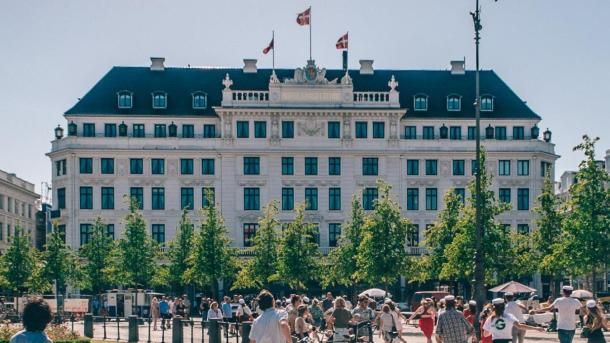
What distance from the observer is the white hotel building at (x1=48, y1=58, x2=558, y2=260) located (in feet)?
282

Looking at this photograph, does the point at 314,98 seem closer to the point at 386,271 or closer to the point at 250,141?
Result: the point at 250,141

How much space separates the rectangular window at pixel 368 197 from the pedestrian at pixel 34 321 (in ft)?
242

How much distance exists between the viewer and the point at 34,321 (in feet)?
42.9

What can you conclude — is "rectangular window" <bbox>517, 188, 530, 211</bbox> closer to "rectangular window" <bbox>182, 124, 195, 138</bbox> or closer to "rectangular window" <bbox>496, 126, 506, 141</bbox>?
"rectangular window" <bbox>496, 126, 506, 141</bbox>

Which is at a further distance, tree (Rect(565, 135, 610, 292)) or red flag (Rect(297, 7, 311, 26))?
red flag (Rect(297, 7, 311, 26))

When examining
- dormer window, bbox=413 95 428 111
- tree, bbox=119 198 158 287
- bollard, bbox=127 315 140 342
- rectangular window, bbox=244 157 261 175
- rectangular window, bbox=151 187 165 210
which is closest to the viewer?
bollard, bbox=127 315 140 342

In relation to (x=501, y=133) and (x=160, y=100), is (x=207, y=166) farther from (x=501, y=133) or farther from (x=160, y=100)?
(x=501, y=133)

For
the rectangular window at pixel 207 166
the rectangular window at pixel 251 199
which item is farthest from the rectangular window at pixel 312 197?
the rectangular window at pixel 207 166

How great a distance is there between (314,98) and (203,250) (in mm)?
17239

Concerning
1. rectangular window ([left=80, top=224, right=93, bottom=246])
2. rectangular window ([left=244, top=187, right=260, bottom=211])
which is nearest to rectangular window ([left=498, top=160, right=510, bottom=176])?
rectangular window ([left=244, top=187, right=260, bottom=211])

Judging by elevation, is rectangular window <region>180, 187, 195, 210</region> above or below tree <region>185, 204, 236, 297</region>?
above

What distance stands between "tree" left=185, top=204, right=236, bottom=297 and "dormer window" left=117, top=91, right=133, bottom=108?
1490cm

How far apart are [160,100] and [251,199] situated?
10445mm

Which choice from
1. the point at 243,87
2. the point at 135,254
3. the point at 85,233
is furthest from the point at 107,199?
the point at 243,87
